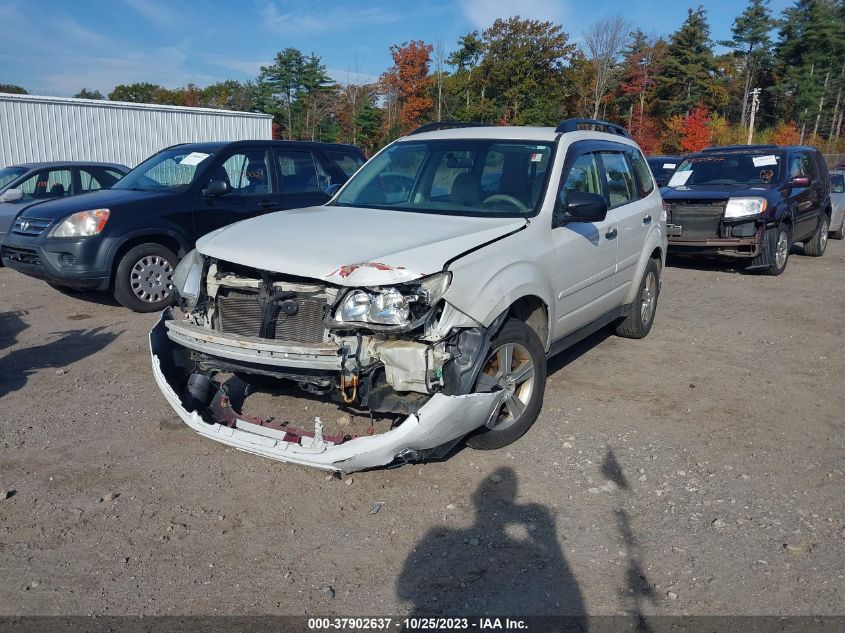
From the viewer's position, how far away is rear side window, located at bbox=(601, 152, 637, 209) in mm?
5840

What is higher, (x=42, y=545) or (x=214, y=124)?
(x=214, y=124)

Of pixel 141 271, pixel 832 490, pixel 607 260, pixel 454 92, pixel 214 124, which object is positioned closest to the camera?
pixel 832 490

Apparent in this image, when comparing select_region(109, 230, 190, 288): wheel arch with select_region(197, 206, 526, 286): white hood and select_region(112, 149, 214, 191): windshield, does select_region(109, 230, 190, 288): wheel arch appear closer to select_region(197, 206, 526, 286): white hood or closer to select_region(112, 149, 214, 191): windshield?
select_region(112, 149, 214, 191): windshield

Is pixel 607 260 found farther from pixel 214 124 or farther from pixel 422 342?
pixel 214 124

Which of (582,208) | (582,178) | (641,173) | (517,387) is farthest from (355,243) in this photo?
(641,173)

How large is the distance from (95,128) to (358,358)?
21.3 meters

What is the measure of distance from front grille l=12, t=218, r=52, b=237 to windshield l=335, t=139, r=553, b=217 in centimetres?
401

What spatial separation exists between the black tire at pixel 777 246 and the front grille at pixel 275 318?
8.67 meters

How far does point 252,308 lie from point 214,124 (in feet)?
74.4

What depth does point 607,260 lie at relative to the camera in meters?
5.56

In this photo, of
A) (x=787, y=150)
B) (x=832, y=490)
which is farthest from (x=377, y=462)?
(x=787, y=150)

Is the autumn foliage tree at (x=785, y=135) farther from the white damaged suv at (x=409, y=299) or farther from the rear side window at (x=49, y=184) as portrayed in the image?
the white damaged suv at (x=409, y=299)

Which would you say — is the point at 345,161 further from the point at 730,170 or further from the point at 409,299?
the point at 730,170

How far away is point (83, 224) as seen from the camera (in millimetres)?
7461
